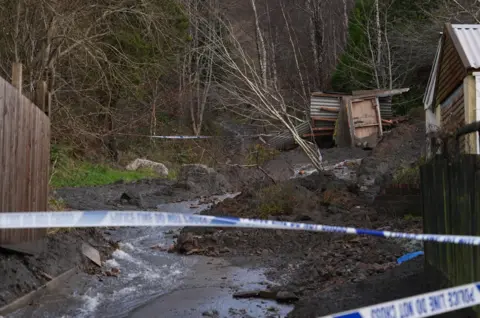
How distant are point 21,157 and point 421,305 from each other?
590cm

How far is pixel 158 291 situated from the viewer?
8.35 meters

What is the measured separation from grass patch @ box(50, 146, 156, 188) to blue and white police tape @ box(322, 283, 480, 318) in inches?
554

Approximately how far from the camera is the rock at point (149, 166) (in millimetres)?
25822

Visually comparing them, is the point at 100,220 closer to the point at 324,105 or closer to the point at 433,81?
the point at 433,81

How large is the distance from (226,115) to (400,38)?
13653mm

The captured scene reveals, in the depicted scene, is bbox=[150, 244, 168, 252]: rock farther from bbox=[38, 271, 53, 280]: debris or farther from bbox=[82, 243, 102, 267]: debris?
bbox=[38, 271, 53, 280]: debris

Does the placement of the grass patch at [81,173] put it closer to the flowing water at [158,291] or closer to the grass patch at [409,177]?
the flowing water at [158,291]

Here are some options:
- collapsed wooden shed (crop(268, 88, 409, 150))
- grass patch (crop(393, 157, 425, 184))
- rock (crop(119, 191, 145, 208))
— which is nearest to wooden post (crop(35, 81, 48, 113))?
grass patch (crop(393, 157, 425, 184))

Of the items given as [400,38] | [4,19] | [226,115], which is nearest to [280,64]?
[226,115]

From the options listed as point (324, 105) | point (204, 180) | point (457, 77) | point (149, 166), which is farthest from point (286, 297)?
point (324, 105)

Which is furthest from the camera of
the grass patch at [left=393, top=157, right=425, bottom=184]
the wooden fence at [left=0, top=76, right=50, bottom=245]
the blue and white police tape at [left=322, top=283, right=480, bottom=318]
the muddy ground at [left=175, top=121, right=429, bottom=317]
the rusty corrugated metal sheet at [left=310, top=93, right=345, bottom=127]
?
the rusty corrugated metal sheet at [left=310, top=93, right=345, bottom=127]

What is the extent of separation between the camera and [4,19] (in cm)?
1472

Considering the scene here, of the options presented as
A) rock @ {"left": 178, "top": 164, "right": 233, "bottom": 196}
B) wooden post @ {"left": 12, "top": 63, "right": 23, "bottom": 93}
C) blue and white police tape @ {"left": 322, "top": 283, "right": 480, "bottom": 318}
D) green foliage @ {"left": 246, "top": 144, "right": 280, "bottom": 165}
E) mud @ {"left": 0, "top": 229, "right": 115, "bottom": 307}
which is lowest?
mud @ {"left": 0, "top": 229, "right": 115, "bottom": 307}

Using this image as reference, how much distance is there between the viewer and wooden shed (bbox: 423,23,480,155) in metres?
11.3
